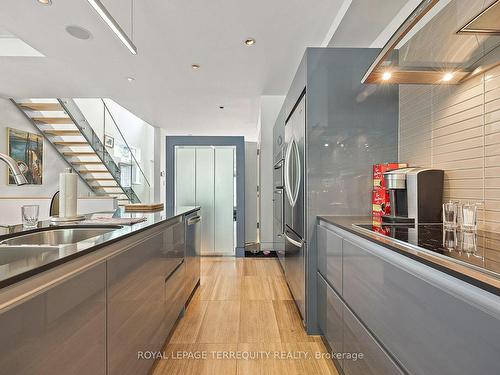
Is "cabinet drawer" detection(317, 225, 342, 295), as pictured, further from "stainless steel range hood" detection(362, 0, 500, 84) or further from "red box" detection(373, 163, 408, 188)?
"stainless steel range hood" detection(362, 0, 500, 84)

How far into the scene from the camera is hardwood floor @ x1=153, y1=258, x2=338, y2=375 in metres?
1.65

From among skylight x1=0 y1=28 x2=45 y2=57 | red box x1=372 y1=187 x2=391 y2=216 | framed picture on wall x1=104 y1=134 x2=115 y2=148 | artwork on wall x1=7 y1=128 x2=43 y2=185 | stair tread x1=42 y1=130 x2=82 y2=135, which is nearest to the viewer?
red box x1=372 y1=187 x2=391 y2=216

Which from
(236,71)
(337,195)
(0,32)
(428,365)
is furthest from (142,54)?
(428,365)

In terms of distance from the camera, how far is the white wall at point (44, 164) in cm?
484

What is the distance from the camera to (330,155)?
1992 millimetres

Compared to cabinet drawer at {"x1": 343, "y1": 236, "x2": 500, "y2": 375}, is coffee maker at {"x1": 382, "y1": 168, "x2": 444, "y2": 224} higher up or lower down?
higher up

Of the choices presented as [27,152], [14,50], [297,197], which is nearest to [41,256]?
[297,197]

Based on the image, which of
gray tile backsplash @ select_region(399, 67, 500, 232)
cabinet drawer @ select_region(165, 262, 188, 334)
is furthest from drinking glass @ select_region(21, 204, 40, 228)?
gray tile backsplash @ select_region(399, 67, 500, 232)

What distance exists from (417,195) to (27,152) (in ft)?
20.8

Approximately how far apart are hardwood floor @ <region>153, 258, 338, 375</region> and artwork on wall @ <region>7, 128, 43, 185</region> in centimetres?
436

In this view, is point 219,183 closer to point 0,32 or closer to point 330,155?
point 330,155

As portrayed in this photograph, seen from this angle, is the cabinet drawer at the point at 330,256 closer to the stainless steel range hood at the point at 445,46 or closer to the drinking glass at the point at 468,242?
the drinking glass at the point at 468,242

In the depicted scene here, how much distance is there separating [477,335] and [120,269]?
1130 millimetres

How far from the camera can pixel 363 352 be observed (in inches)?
45.8
